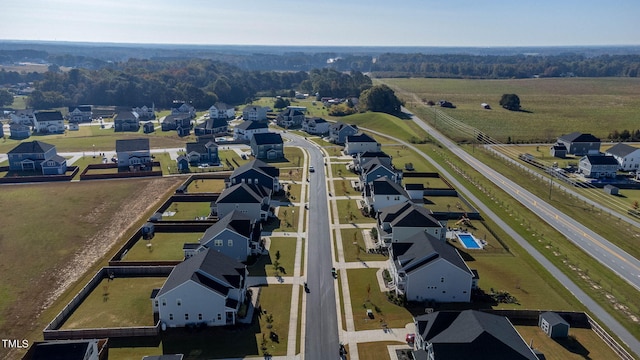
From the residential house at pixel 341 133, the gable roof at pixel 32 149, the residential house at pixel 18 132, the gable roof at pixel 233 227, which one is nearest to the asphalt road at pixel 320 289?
the gable roof at pixel 233 227

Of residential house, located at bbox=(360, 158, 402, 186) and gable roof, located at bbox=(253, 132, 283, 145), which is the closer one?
residential house, located at bbox=(360, 158, 402, 186)

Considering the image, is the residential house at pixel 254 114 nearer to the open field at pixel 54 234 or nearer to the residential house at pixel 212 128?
the residential house at pixel 212 128

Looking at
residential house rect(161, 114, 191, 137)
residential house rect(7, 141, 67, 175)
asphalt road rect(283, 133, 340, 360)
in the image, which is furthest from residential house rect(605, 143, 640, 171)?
residential house rect(7, 141, 67, 175)

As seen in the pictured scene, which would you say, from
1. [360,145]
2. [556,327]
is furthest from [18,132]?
[556,327]

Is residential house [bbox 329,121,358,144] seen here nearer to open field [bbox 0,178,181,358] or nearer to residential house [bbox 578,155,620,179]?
open field [bbox 0,178,181,358]

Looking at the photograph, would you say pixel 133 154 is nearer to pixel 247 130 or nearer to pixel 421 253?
pixel 247 130
